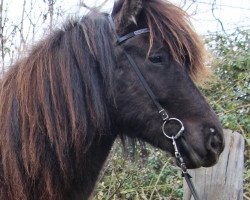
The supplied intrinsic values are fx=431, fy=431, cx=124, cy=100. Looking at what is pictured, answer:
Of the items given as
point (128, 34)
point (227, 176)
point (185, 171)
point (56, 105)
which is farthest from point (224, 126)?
point (56, 105)

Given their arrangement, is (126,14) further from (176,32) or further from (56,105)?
(56,105)

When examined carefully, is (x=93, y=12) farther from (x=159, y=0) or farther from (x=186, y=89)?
(x=186, y=89)

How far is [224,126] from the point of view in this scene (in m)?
4.45

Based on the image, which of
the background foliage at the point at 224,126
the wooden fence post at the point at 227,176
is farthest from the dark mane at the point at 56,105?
the background foliage at the point at 224,126

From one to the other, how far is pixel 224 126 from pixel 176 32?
2281 millimetres

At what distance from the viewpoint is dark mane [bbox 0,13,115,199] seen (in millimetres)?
2170

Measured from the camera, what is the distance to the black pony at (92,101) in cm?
219

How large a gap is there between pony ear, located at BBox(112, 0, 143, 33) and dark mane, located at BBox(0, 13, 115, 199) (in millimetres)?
83

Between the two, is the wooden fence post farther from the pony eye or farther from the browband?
the browband

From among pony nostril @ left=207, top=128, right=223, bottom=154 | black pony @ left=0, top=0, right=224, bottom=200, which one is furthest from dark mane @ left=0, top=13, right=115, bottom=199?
pony nostril @ left=207, top=128, right=223, bottom=154

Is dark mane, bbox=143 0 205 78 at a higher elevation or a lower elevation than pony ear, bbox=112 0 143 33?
lower

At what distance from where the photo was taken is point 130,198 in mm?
4973

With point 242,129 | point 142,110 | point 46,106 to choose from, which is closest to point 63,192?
point 46,106

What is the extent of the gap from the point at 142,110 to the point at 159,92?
14cm
